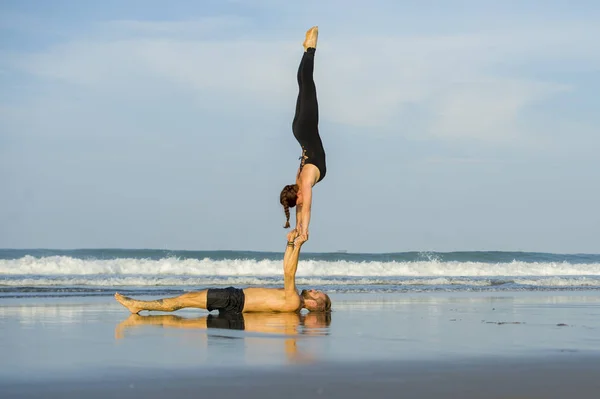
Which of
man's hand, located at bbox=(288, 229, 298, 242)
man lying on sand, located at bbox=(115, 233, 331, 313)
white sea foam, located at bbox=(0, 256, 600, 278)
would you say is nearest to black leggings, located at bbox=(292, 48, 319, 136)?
man's hand, located at bbox=(288, 229, 298, 242)

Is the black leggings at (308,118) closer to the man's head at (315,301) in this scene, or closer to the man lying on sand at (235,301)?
the man lying on sand at (235,301)

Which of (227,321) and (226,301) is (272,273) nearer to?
(226,301)

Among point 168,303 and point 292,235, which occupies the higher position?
point 292,235

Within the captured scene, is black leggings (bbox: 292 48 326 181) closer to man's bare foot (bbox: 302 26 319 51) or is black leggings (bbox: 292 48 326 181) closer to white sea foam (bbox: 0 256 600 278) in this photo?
man's bare foot (bbox: 302 26 319 51)

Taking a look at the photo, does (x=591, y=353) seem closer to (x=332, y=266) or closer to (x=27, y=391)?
(x=27, y=391)

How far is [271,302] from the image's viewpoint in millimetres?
9469

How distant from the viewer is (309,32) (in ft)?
30.6

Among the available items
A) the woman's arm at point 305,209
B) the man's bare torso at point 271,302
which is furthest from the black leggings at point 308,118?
the man's bare torso at point 271,302

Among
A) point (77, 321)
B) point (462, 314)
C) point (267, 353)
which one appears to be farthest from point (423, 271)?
point (267, 353)

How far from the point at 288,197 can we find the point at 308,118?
942 mm

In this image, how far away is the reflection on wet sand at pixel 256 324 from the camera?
6.98 meters

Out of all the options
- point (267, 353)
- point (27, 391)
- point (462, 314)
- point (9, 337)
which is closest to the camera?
point (27, 391)

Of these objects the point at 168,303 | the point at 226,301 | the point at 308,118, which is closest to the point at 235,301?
the point at 226,301

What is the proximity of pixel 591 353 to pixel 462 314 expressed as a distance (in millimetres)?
3803
